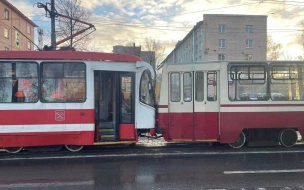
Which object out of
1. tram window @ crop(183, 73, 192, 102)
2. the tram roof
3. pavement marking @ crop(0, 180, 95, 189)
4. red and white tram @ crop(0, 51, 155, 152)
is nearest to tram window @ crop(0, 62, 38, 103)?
red and white tram @ crop(0, 51, 155, 152)

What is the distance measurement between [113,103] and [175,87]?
2249 millimetres

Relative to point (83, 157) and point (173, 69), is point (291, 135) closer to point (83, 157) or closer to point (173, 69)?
point (173, 69)

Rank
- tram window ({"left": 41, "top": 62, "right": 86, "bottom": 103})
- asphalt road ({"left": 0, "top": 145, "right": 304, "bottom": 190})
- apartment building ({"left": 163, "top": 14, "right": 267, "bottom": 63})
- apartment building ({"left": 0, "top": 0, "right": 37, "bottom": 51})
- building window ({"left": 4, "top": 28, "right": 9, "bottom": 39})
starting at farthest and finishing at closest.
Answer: apartment building ({"left": 163, "top": 14, "right": 267, "bottom": 63})
building window ({"left": 4, "top": 28, "right": 9, "bottom": 39})
apartment building ({"left": 0, "top": 0, "right": 37, "bottom": 51})
tram window ({"left": 41, "top": 62, "right": 86, "bottom": 103})
asphalt road ({"left": 0, "top": 145, "right": 304, "bottom": 190})

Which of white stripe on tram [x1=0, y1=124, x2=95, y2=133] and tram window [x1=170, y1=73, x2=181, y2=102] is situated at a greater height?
tram window [x1=170, y1=73, x2=181, y2=102]

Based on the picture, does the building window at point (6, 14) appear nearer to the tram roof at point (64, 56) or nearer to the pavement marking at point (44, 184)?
the tram roof at point (64, 56)

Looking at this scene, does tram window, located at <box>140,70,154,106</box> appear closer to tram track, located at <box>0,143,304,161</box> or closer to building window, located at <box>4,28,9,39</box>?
tram track, located at <box>0,143,304,161</box>

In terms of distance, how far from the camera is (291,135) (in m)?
9.97

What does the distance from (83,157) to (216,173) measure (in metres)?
4.09

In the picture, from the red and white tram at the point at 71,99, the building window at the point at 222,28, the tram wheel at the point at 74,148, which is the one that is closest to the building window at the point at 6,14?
the building window at the point at 222,28

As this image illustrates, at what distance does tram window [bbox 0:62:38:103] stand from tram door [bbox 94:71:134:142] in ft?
6.51

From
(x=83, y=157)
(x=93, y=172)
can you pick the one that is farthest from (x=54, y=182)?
(x=83, y=157)

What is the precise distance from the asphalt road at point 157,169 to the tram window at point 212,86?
5.98 feet

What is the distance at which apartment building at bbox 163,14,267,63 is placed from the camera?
4819cm

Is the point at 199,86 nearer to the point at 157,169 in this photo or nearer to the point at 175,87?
the point at 175,87
